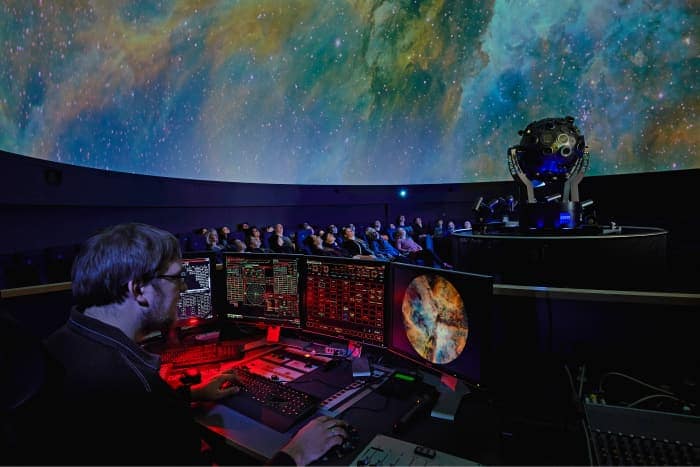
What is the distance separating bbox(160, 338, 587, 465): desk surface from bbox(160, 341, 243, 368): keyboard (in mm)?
407

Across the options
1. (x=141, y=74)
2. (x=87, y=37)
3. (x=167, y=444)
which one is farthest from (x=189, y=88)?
(x=167, y=444)

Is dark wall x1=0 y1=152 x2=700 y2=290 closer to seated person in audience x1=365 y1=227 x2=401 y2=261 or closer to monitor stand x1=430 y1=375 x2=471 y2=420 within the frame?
seated person in audience x1=365 y1=227 x2=401 y2=261

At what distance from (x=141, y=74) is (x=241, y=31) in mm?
3643

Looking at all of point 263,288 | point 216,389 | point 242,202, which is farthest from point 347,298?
point 242,202

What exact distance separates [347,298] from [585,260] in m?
3.21

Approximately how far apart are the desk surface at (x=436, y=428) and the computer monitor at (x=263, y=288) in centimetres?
40

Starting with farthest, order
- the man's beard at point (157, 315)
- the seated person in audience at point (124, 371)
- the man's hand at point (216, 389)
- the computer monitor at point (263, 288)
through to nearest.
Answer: the computer monitor at point (263, 288) < the man's hand at point (216, 389) < the man's beard at point (157, 315) < the seated person in audience at point (124, 371)

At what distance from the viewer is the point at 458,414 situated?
47.3 inches

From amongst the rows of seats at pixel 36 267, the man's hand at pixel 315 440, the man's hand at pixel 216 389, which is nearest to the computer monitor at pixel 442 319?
the man's hand at pixel 315 440

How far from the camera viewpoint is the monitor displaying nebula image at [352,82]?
5875mm

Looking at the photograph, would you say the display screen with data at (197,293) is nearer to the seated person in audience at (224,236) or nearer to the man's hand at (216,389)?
the man's hand at (216,389)

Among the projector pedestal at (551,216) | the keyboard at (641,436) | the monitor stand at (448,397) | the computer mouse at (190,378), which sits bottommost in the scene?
the computer mouse at (190,378)

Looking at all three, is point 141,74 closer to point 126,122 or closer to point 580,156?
point 126,122

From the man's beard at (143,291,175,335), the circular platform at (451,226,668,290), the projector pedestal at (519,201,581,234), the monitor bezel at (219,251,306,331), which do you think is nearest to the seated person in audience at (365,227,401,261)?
the projector pedestal at (519,201,581,234)
